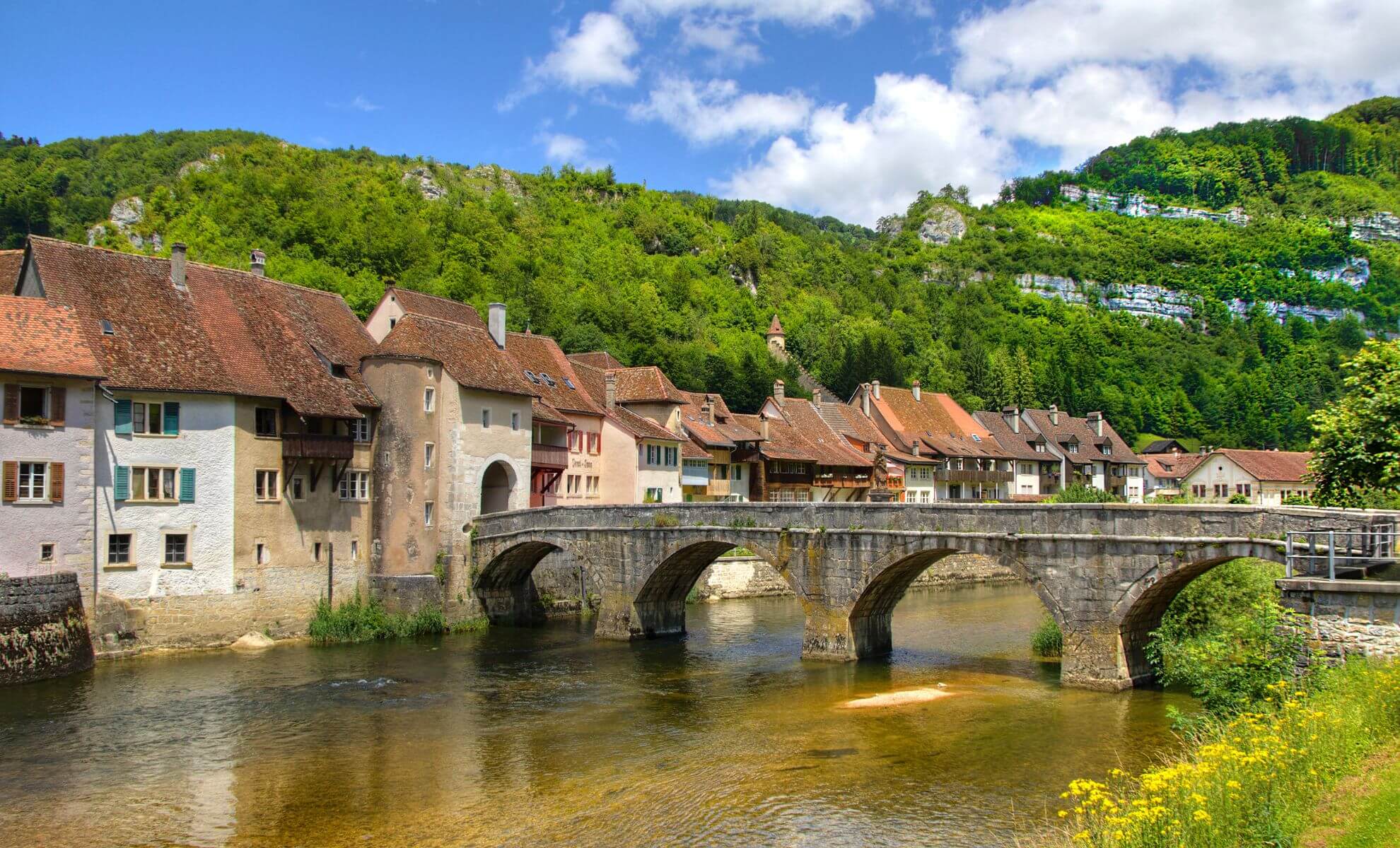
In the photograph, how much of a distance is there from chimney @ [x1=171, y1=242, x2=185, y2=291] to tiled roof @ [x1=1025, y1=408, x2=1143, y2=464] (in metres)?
74.2

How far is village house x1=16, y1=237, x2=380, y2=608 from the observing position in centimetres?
3716

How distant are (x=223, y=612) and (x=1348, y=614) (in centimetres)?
3522

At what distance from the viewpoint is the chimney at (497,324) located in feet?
167

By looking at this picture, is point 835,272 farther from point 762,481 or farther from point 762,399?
point 762,481

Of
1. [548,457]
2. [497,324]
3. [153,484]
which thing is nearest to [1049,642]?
[548,457]

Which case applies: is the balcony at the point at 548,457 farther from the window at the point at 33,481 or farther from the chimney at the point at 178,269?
the window at the point at 33,481

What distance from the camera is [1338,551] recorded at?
79.6ft

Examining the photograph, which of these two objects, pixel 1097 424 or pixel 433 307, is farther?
pixel 1097 424

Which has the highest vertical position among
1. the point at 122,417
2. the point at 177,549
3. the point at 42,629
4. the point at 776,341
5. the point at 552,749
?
the point at 776,341

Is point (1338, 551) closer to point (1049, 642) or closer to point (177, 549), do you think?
point (1049, 642)

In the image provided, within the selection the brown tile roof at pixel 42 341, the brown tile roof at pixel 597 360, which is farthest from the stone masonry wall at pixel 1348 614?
the brown tile roof at pixel 597 360

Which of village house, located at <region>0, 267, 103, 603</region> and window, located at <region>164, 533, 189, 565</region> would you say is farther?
window, located at <region>164, 533, 189, 565</region>

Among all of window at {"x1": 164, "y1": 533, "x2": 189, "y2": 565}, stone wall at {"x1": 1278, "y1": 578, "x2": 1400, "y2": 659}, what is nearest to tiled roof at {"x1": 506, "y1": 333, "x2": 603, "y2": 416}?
window at {"x1": 164, "y1": 533, "x2": 189, "y2": 565}

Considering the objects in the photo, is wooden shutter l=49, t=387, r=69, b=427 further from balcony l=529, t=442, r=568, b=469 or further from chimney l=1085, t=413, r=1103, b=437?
chimney l=1085, t=413, r=1103, b=437
